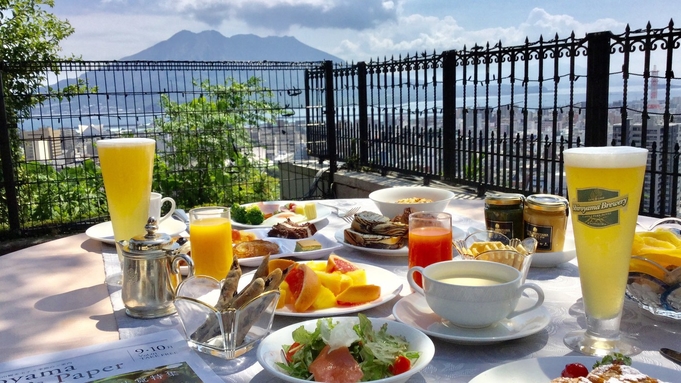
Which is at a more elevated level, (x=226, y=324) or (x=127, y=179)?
(x=127, y=179)

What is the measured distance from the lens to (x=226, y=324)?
1.12 m

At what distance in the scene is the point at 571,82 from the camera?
17.7 feet

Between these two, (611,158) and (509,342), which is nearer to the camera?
(611,158)

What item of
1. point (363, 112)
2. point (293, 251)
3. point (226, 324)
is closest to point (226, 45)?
point (363, 112)

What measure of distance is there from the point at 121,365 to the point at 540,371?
0.75 meters

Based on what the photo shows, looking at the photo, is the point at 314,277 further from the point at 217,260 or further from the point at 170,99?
the point at 170,99

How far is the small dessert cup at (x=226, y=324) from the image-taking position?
1.12 m

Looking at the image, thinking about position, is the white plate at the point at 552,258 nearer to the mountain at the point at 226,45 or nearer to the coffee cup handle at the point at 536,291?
the coffee cup handle at the point at 536,291

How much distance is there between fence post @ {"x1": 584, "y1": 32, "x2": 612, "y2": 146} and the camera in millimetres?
5230

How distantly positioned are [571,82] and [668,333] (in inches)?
182

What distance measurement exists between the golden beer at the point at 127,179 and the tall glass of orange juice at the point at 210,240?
16 cm

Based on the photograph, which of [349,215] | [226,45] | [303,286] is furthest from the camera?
[226,45]

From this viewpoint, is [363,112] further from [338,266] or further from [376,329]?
[376,329]

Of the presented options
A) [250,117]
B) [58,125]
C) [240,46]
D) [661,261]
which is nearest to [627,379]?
[661,261]
